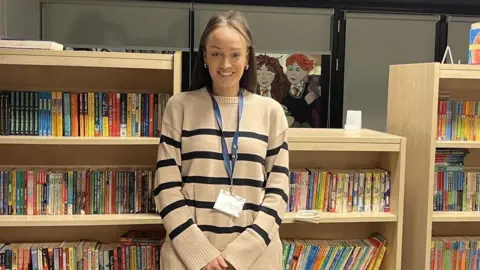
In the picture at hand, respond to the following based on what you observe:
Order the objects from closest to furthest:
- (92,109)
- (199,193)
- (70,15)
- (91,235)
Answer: (199,193) → (92,109) → (91,235) → (70,15)

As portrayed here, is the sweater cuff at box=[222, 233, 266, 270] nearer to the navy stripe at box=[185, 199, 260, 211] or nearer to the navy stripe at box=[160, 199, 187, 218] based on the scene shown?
the navy stripe at box=[185, 199, 260, 211]

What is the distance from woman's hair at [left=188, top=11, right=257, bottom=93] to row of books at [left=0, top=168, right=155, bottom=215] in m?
0.56

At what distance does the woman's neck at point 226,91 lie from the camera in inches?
75.0

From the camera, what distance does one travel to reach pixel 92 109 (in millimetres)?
2242

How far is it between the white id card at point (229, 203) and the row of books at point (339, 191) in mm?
628

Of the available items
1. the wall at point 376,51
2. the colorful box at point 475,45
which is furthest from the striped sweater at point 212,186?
the wall at point 376,51

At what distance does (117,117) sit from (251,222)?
0.77 metres

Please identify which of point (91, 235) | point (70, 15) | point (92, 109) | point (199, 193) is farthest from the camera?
point (70, 15)

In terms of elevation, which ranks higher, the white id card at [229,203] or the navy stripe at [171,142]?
the navy stripe at [171,142]

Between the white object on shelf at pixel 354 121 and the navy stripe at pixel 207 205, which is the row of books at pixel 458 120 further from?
the navy stripe at pixel 207 205

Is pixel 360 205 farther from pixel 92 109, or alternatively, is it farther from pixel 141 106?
pixel 92 109

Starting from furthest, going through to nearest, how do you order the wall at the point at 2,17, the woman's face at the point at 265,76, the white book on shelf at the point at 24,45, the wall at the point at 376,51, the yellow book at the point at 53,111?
the wall at the point at 376,51, the woman's face at the point at 265,76, the wall at the point at 2,17, the yellow book at the point at 53,111, the white book on shelf at the point at 24,45

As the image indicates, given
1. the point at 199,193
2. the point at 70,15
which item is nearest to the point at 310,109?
the point at 70,15

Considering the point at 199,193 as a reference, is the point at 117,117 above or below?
above
